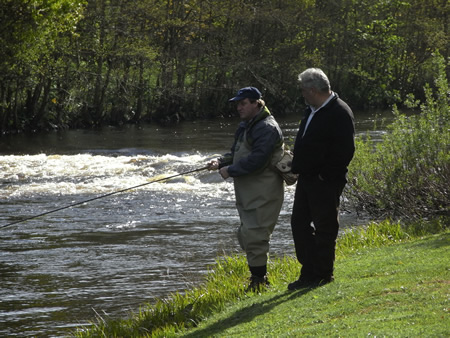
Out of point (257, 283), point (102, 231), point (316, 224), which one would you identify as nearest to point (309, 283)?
point (316, 224)

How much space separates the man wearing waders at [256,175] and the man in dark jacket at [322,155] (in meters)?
0.38

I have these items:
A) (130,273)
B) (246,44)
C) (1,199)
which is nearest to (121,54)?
(246,44)

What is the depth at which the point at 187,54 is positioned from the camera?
38656 millimetres

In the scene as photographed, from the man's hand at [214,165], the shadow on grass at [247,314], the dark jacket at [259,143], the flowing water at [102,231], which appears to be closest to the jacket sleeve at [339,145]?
the dark jacket at [259,143]

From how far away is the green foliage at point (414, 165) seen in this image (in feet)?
37.2

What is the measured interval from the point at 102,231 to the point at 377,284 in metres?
7.89

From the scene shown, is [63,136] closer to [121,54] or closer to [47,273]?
[121,54]

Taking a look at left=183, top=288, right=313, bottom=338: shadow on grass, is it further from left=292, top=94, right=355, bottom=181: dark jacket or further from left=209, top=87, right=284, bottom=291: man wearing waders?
left=292, top=94, right=355, bottom=181: dark jacket

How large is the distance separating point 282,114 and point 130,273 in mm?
32084

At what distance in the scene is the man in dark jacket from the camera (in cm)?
659

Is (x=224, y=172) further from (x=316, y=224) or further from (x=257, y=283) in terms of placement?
(x=257, y=283)

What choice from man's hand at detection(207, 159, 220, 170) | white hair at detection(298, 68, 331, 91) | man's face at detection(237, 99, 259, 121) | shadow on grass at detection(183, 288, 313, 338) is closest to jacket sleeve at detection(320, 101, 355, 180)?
white hair at detection(298, 68, 331, 91)

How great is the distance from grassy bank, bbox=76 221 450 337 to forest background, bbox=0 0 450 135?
50.1 feet

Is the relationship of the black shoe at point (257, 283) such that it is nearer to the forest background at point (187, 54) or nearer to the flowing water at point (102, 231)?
the flowing water at point (102, 231)
